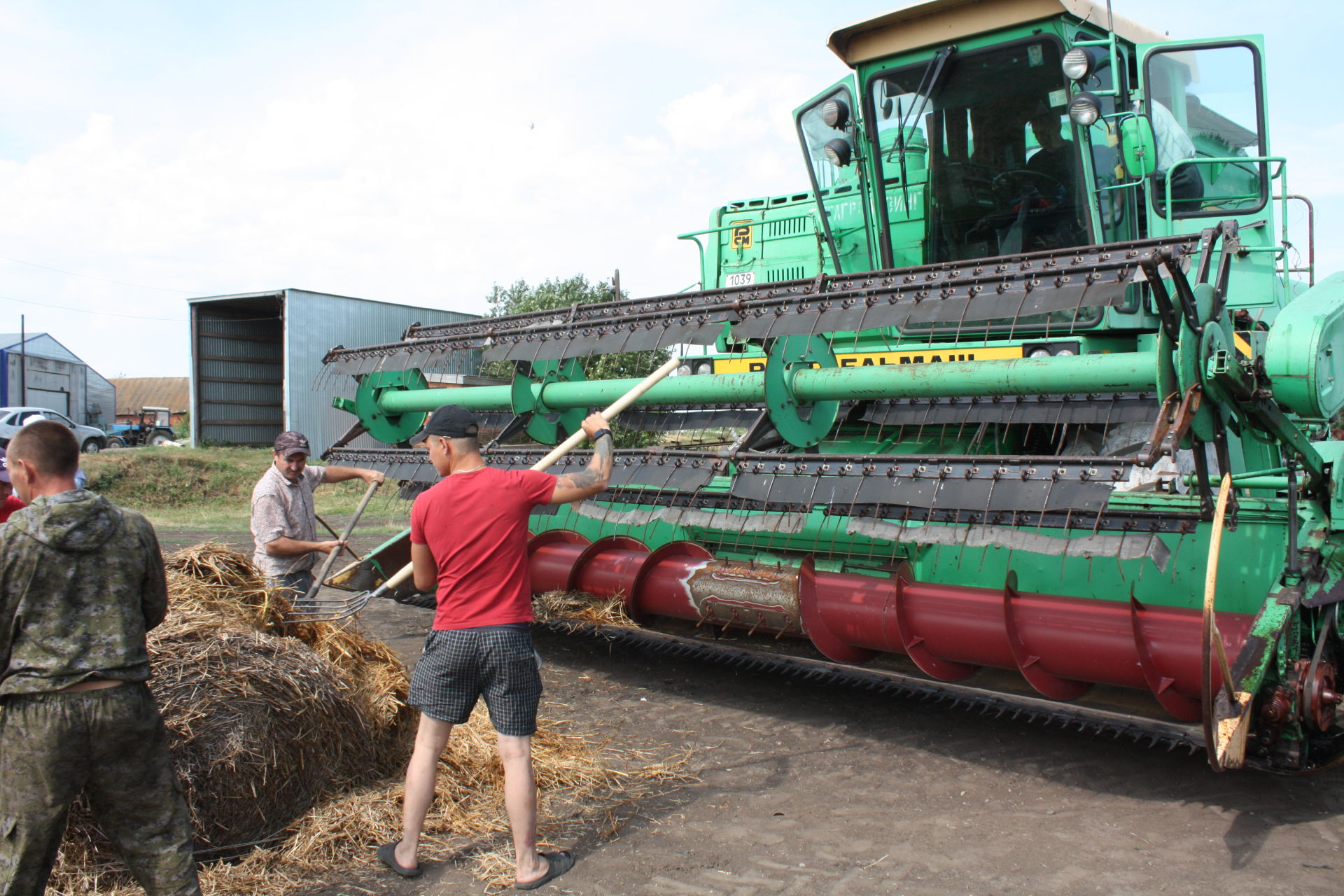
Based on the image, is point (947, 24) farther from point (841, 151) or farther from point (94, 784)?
point (94, 784)

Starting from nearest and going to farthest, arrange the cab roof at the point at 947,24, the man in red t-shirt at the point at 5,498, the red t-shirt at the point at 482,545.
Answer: the red t-shirt at the point at 482,545 → the man in red t-shirt at the point at 5,498 → the cab roof at the point at 947,24

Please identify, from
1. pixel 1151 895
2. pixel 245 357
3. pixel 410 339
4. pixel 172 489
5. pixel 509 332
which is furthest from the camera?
pixel 245 357

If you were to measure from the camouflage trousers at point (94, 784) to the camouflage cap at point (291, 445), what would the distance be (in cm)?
225

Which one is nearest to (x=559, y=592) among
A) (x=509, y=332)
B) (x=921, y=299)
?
(x=509, y=332)

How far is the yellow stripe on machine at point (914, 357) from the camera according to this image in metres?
5.14

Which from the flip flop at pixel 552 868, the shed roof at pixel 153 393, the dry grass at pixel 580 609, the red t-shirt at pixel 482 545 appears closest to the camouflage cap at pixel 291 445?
the dry grass at pixel 580 609

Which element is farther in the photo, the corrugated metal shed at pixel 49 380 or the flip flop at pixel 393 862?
the corrugated metal shed at pixel 49 380

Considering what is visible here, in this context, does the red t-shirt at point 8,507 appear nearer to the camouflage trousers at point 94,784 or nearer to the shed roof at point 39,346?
the camouflage trousers at point 94,784

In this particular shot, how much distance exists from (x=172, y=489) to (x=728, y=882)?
653 inches

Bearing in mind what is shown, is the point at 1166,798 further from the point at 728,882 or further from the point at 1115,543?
the point at 728,882

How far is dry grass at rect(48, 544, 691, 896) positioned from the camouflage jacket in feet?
2.07

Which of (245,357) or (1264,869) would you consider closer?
(1264,869)

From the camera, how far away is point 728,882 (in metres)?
3.14

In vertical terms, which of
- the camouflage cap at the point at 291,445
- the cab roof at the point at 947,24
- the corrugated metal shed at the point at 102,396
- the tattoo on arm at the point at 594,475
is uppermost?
the cab roof at the point at 947,24
